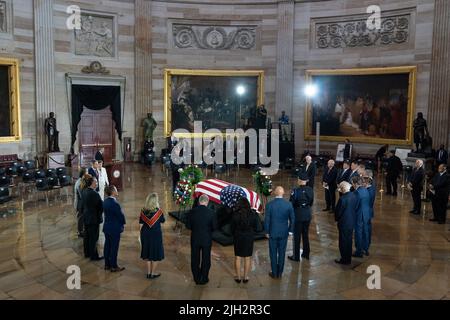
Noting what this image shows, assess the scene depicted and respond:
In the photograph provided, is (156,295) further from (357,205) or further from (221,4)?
(221,4)

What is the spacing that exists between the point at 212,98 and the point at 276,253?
15.8 metres

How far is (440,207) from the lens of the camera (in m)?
11.5

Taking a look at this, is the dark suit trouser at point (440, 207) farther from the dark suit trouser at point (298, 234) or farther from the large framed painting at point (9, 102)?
the large framed painting at point (9, 102)

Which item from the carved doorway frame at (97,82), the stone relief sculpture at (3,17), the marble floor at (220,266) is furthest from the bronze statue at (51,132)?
the marble floor at (220,266)

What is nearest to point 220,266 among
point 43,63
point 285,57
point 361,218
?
point 361,218

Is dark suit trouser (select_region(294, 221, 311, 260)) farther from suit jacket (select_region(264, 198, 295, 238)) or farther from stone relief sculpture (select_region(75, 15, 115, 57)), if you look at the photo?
stone relief sculpture (select_region(75, 15, 115, 57))

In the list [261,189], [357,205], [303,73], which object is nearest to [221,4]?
[303,73]

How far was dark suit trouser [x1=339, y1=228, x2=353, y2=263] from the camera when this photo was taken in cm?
826

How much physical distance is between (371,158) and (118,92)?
1193 cm

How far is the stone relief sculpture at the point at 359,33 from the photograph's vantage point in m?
19.8

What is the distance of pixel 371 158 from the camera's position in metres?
20.4

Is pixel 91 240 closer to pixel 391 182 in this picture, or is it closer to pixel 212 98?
pixel 391 182

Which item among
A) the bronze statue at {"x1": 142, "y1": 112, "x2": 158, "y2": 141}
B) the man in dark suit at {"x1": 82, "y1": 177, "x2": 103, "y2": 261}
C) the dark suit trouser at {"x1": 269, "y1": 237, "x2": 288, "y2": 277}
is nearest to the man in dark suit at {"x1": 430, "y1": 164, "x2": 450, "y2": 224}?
the dark suit trouser at {"x1": 269, "y1": 237, "x2": 288, "y2": 277}

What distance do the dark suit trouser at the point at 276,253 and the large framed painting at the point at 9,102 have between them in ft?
46.1
